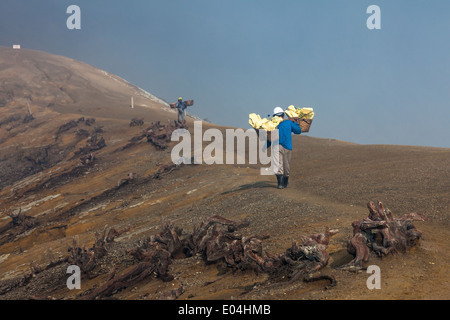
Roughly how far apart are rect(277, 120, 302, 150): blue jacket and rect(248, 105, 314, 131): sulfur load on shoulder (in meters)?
0.20

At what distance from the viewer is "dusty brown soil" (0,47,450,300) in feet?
13.9

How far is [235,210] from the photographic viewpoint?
9.20 metres

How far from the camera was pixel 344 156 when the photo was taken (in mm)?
14852

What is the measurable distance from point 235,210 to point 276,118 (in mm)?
2939

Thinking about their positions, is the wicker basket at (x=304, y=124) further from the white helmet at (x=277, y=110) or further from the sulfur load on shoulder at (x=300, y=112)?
the white helmet at (x=277, y=110)

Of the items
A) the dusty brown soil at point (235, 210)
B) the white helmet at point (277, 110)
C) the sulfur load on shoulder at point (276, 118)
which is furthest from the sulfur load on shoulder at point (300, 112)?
the dusty brown soil at point (235, 210)

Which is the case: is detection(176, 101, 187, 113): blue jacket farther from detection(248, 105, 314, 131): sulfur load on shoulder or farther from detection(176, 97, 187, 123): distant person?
detection(248, 105, 314, 131): sulfur load on shoulder

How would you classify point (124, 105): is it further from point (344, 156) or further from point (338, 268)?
point (338, 268)

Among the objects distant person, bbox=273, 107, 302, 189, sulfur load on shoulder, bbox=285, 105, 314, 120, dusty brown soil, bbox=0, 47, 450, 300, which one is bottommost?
dusty brown soil, bbox=0, 47, 450, 300

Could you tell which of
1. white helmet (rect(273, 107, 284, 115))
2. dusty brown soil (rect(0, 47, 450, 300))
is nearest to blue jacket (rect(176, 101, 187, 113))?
dusty brown soil (rect(0, 47, 450, 300))

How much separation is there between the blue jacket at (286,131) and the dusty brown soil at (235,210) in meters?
1.36

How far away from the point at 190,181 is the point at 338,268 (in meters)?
10.4
